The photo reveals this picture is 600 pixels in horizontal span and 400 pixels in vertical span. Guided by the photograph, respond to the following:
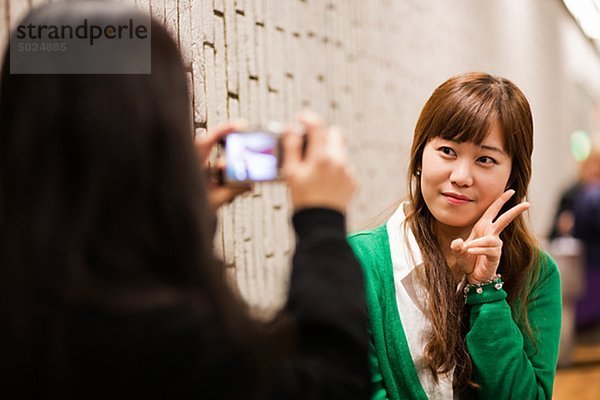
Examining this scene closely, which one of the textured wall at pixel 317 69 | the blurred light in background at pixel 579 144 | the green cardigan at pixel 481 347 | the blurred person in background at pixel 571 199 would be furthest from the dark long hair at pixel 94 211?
the blurred light in background at pixel 579 144

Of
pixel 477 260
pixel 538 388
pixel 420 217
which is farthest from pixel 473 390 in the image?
pixel 420 217

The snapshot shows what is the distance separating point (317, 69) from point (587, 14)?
995cm

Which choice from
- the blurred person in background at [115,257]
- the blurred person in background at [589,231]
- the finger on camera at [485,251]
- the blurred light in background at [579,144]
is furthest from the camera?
the blurred light in background at [579,144]

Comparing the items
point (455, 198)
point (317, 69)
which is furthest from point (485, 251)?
point (317, 69)

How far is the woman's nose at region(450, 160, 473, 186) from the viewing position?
73.3 inches

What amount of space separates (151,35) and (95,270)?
302 millimetres

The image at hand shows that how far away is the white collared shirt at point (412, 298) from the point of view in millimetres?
1822

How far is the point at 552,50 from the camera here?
1065 cm

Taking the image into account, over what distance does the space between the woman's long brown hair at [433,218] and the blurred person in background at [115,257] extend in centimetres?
84

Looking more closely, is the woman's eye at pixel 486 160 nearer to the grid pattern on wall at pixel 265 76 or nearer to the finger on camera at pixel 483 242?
the finger on camera at pixel 483 242

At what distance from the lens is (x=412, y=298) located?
1887 mm

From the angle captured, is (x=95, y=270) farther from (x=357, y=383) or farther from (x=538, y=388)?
(x=538, y=388)

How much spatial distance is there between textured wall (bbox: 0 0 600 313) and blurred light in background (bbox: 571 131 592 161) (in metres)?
5.58

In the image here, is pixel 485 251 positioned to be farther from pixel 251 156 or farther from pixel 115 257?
pixel 115 257
